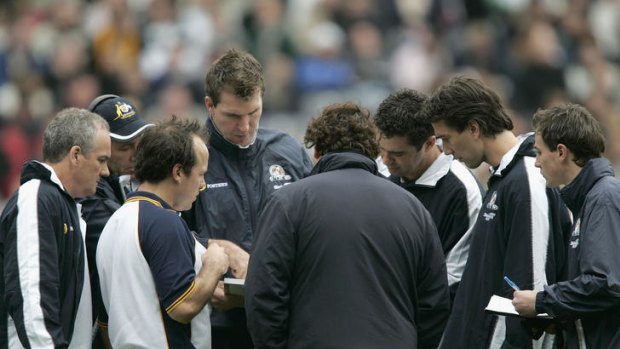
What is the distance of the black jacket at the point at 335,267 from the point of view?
546 centimetres

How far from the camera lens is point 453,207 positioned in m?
6.51

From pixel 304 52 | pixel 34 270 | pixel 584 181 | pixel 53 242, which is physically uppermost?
pixel 304 52

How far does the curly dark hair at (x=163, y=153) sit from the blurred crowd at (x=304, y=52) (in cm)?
805

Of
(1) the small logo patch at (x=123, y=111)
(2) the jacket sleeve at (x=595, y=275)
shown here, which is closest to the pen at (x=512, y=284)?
(2) the jacket sleeve at (x=595, y=275)

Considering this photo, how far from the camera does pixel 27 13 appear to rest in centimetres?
1584

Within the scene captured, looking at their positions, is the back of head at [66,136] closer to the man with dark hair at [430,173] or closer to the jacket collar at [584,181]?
the man with dark hair at [430,173]

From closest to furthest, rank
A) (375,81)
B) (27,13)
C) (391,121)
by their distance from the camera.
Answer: (391,121) < (375,81) < (27,13)

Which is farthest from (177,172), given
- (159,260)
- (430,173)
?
(430,173)

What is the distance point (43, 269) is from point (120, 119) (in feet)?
4.14

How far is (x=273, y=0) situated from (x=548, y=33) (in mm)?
3446

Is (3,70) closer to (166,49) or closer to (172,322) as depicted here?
(166,49)

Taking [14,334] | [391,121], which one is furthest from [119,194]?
[391,121]

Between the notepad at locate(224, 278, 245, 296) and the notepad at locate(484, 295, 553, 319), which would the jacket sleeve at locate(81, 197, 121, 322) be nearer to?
the notepad at locate(224, 278, 245, 296)

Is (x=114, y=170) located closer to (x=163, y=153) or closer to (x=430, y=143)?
(x=163, y=153)
